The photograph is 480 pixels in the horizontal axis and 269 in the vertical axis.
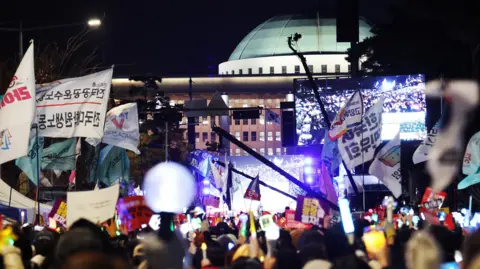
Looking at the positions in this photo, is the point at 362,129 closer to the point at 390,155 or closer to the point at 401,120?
the point at 390,155

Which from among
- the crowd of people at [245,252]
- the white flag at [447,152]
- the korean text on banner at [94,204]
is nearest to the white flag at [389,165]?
the white flag at [447,152]

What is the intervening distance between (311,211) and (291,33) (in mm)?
161226

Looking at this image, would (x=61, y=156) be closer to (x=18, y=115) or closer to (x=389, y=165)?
(x=389, y=165)

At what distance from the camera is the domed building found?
174750mm

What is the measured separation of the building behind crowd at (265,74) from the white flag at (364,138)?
96.2m

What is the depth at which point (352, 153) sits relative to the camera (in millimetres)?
24922

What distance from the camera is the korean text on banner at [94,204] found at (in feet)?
55.7

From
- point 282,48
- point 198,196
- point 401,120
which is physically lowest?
point 198,196

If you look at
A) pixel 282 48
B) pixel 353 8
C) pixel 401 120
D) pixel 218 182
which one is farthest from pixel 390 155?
pixel 282 48

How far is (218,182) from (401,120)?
8953 millimetres

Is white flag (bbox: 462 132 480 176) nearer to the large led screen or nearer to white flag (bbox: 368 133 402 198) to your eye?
white flag (bbox: 368 133 402 198)

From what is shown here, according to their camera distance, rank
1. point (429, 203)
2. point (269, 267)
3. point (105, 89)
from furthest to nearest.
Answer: point (429, 203) < point (105, 89) < point (269, 267)

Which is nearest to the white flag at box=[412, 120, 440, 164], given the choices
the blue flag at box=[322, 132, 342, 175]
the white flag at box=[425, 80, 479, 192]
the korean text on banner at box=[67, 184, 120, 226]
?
the white flag at box=[425, 80, 479, 192]

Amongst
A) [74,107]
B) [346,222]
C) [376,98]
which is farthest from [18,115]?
[376,98]
